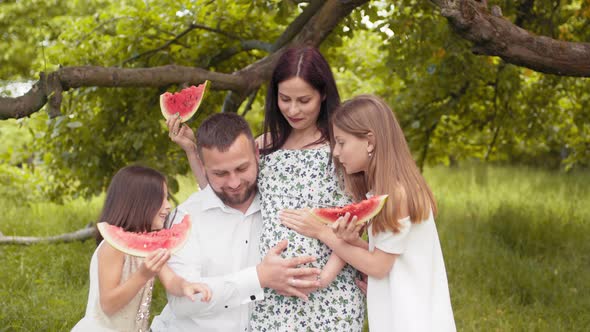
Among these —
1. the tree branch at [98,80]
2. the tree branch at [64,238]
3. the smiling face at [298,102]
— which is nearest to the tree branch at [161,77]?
the tree branch at [98,80]

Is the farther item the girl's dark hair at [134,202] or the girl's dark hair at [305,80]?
the girl's dark hair at [305,80]

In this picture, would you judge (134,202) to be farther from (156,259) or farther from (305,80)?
(305,80)

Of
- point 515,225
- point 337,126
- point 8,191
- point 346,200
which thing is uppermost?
point 337,126

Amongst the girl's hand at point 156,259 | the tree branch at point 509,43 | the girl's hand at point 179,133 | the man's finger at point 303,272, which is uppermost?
the tree branch at point 509,43

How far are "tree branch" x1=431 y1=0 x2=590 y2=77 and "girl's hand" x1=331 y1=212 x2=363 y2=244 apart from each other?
5.31ft

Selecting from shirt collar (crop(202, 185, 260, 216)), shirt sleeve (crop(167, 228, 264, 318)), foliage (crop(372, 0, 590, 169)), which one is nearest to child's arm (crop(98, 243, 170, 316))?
shirt sleeve (crop(167, 228, 264, 318))

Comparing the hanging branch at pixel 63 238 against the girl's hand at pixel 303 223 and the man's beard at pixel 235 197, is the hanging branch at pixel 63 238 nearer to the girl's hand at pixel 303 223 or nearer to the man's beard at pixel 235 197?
the man's beard at pixel 235 197

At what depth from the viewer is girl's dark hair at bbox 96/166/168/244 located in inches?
116

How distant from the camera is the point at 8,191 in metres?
10.5

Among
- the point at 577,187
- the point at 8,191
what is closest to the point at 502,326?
the point at 577,187

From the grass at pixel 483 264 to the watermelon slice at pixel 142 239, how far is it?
Result: 2.52 metres

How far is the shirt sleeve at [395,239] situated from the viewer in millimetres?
2822

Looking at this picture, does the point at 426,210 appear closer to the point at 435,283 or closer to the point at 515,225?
the point at 435,283

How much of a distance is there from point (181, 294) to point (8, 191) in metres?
8.58
